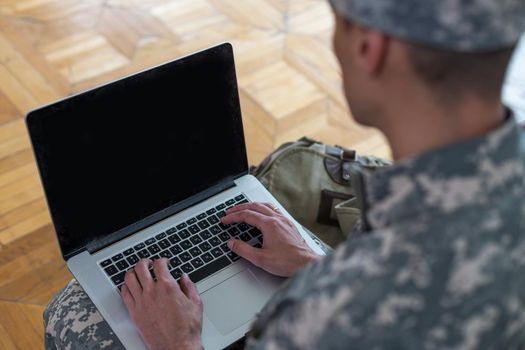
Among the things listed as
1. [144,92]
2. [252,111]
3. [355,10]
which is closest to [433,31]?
[355,10]

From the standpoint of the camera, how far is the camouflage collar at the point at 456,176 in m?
0.68

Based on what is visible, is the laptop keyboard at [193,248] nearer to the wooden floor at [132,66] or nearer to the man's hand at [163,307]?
the man's hand at [163,307]

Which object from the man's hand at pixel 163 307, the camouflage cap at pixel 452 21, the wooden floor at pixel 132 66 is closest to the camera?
the camouflage cap at pixel 452 21

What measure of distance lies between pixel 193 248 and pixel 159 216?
0.08 meters

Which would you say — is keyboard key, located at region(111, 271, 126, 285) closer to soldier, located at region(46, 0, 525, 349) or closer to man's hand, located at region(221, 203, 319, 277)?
man's hand, located at region(221, 203, 319, 277)

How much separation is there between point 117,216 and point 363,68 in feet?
1.82

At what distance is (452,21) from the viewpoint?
2.09 feet

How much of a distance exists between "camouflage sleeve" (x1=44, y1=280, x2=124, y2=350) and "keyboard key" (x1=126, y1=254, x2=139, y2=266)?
0.09m

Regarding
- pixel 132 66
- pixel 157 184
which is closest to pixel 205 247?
pixel 157 184

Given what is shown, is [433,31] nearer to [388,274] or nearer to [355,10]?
[355,10]

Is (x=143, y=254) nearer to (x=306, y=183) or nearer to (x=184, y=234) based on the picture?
(x=184, y=234)

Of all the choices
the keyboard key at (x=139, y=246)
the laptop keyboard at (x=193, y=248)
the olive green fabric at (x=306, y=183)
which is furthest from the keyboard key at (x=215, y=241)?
the olive green fabric at (x=306, y=183)

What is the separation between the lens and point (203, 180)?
1.20m

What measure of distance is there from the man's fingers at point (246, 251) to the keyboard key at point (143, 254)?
0.12 meters
